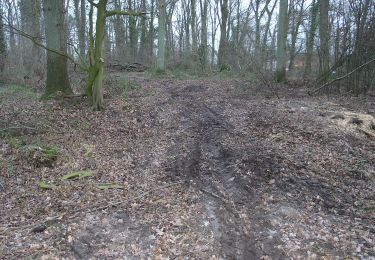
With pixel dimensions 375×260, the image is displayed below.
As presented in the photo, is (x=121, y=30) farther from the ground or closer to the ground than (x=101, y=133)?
farther from the ground

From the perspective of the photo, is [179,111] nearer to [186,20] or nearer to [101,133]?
[101,133]

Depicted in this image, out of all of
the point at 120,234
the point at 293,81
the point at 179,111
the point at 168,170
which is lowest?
the point at 120,234

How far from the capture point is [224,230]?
4.66 m

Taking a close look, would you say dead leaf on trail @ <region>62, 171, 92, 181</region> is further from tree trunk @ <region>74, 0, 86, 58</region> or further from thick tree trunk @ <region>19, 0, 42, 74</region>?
tree trunk @ <region>74, 0, 86, 58</region>

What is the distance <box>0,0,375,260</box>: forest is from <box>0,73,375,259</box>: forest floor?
0.02m

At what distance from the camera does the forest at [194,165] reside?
4.44 metres

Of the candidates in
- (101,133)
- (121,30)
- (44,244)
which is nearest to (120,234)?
(44,244)

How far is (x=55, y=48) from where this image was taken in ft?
32.7

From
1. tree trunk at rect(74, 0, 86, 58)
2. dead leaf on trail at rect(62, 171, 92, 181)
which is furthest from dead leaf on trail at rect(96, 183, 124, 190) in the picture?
tree trunk at rect(74, 0, 86, 58)

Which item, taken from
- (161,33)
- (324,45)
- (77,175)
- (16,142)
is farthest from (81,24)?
(77,175)

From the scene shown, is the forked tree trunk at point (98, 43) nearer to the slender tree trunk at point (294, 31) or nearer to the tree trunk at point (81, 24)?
the tree trunk at point (81, 24)

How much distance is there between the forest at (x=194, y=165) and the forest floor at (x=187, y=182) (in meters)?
0.02

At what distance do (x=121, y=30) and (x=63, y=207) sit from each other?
84.5 feet

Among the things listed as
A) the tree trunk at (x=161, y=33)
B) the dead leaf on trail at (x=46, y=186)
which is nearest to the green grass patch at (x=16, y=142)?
the dead leaf on trail at (x=46, y=186)
